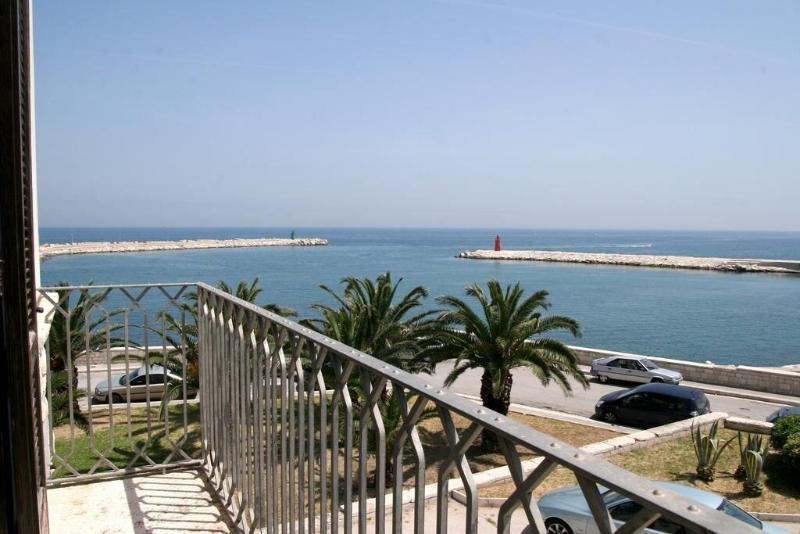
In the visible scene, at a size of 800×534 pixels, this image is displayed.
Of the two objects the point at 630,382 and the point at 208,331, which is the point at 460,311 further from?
the point at 208,331

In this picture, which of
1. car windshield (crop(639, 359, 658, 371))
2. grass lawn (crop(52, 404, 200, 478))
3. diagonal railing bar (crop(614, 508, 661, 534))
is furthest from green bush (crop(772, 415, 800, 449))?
diagonal railing bar (crop(614, 508, 661, 534))

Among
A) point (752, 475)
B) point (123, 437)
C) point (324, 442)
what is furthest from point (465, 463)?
point (123, 437)

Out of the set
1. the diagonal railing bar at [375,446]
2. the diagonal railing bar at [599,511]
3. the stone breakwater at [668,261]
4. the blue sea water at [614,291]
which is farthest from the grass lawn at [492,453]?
the stone breakwater at [668,261]

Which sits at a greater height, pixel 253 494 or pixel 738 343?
pixel 253 494

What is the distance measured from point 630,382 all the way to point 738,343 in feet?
65.9

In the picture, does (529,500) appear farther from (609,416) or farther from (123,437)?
(609,416)

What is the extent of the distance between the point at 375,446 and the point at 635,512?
1.26 meters

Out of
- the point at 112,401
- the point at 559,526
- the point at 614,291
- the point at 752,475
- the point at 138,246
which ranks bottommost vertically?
the point at 614,291

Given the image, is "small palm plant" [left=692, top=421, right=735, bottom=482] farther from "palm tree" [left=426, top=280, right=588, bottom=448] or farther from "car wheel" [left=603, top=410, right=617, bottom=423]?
"car wheel" [left=603, top=410, right=617, bottom=423]

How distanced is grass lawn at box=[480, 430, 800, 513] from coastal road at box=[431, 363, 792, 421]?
197 inches

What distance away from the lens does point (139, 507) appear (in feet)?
12.8

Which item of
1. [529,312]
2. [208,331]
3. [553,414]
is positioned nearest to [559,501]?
[208,331]

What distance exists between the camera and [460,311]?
54.6ft

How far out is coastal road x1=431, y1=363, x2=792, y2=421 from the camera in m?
19.4
